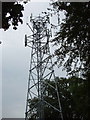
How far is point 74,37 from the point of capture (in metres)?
8.82

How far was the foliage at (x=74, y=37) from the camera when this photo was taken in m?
8.30

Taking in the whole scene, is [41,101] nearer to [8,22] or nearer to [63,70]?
[63,70]

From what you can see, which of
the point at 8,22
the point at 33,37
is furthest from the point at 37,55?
the point at 8,22

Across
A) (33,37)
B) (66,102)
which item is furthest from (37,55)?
(66,102)

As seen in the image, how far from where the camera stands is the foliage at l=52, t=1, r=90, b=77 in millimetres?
8297

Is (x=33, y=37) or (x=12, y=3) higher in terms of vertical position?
(x=33, y=37)

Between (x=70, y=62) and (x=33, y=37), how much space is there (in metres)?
5.36

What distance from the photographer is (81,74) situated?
30.1 feet

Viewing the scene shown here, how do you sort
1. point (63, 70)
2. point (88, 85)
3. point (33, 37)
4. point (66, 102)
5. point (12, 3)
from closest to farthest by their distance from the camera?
A: 1. point (12, 3)
2. point (88, 85)
3. point (63, 70)
4. point (33, 37)
5. point (66, 102)

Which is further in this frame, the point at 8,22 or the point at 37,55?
the point at 37,55

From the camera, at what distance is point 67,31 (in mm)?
8883

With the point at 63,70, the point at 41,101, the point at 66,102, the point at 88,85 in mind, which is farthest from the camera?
the point at 66,102

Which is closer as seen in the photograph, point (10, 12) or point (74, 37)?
point (10, 12)

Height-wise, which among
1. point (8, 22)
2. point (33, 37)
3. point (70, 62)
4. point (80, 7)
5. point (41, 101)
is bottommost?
point (41, 101)
